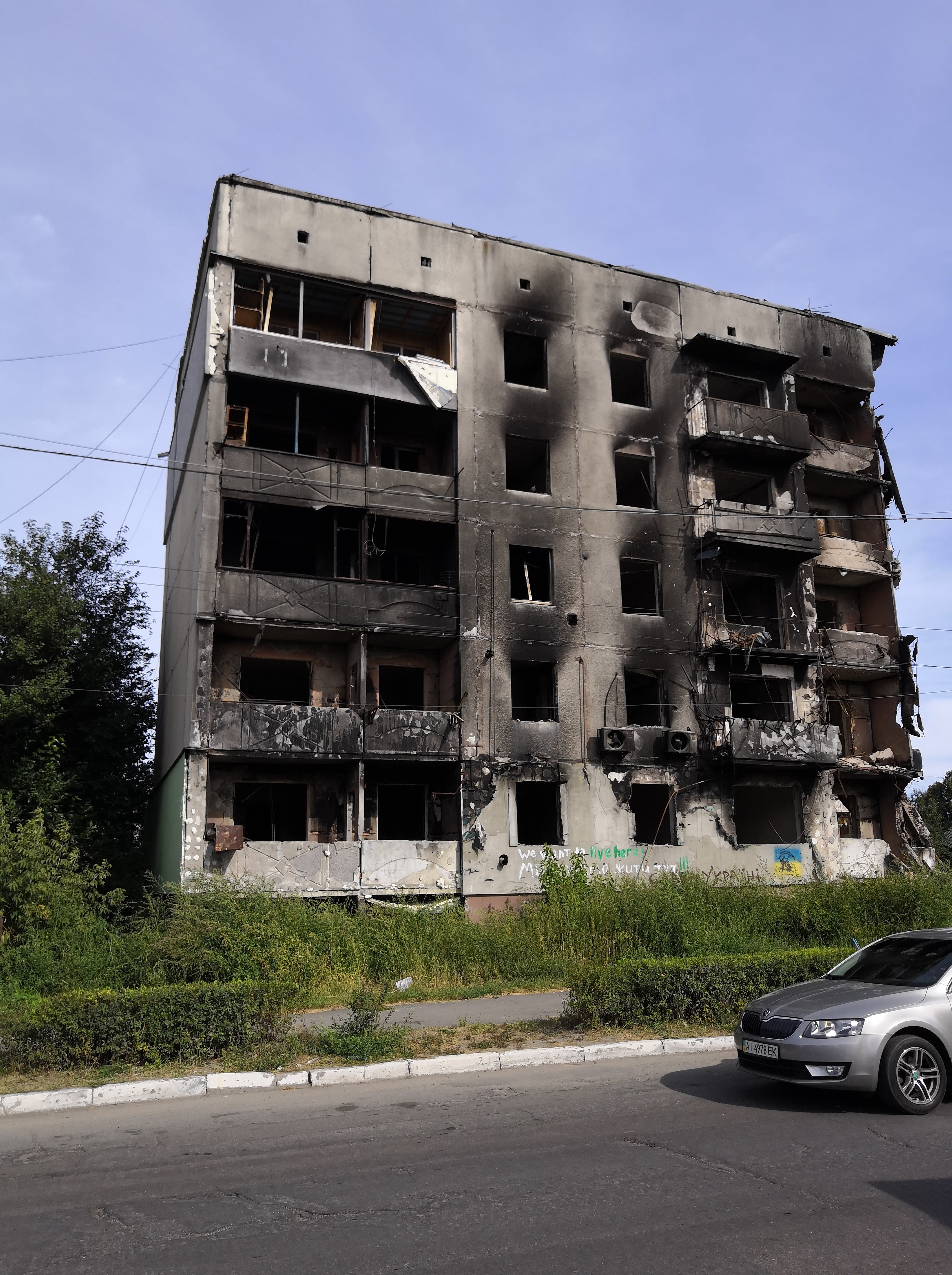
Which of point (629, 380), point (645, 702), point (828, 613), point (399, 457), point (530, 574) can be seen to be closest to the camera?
point (645, 702)

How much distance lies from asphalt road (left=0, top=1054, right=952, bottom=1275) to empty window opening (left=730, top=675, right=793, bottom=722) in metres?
18.9

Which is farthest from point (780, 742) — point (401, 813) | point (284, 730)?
point (284, 730)

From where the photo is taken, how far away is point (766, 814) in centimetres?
2714

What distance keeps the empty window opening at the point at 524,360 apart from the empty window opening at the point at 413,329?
5.54 feet

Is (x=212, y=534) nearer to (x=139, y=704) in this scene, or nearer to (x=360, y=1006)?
(x=139, y=704)

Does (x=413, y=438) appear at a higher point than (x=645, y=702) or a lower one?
higher

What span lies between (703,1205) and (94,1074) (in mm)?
6127

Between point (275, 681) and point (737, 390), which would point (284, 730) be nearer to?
point (275, 681)

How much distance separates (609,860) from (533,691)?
496 centimetres

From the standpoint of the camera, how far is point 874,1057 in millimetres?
7254

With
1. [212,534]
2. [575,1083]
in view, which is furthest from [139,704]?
[575,1083]

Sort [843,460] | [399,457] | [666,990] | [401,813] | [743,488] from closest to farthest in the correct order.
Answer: [666,990] → [401,813] → [399,457] → [743,488] → [843,460]

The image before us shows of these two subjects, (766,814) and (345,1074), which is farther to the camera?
(766,814)

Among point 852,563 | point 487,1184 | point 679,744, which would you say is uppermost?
point 852,563
